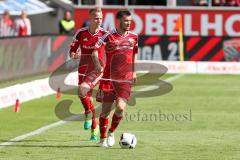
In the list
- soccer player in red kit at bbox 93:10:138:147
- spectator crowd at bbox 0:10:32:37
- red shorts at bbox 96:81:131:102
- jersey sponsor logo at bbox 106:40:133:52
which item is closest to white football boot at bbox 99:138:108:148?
A: soccer player in red kit at bbox 93:10:138:147

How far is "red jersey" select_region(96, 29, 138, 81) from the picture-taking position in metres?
13.7

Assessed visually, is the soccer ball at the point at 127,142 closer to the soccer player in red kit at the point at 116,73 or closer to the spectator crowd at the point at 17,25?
the soccer player in red kit at the point at 116,73

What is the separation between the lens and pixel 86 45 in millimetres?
15016

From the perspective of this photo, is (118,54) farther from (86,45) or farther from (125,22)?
(86,45)

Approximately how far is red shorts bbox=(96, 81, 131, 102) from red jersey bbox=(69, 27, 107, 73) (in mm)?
1149

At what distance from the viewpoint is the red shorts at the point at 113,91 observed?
13.7 meters

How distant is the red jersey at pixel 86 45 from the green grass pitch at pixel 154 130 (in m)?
1.21

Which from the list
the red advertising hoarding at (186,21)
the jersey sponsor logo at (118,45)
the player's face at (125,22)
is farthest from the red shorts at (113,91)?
the red advertising hoarding at (186,21)

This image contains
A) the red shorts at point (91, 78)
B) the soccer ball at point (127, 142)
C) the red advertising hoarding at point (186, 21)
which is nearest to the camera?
the soccer ball at point (127, 142)

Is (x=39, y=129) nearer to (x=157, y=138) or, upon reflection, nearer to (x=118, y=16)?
(x=157, y=138)

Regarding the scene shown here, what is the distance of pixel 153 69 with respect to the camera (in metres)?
30.6

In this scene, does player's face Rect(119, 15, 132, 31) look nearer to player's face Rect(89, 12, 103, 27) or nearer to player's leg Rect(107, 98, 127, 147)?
player's face Rect(89, 12, 103, 27)

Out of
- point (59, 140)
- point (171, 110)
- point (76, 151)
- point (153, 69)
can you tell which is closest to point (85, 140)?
point (59, 140)

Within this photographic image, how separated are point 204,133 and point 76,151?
3.02 m
